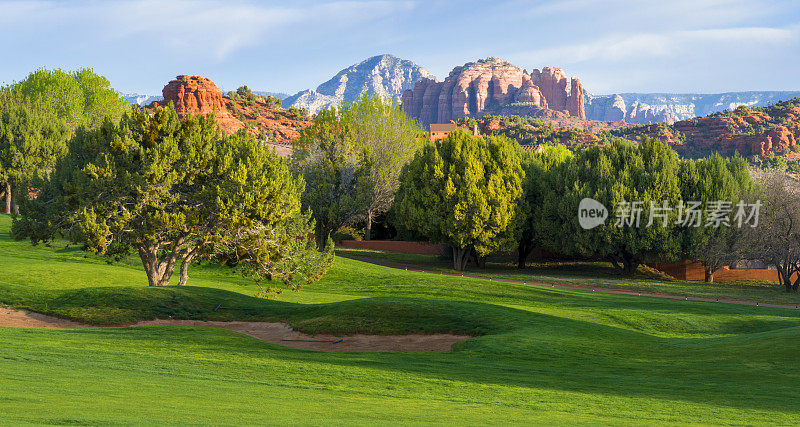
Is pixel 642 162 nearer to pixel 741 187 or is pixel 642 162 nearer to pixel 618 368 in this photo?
pixel 741 187

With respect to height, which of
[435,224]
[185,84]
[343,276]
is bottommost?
[343,276]

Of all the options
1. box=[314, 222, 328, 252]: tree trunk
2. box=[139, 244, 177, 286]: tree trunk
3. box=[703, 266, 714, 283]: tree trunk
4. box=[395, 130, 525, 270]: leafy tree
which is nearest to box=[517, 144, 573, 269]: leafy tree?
box=[395, 130, 525, 270]: leafy tree

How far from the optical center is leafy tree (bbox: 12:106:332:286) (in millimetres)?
23312

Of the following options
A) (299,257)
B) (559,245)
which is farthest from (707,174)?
(299,257)

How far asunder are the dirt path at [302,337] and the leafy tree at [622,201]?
102ft

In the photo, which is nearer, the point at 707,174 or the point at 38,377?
the point at 38,377

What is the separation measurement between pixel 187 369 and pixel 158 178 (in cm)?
1421

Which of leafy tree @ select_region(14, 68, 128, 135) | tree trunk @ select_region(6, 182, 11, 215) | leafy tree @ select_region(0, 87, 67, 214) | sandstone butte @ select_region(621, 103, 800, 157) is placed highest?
sandstone butte @ select_region(621, 103, 800, 157)

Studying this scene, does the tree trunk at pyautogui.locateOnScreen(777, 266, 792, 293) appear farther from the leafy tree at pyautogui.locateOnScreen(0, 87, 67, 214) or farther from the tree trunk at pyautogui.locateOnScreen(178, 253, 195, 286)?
the leafy tree at pyautogui.locateOnScreen(0, 87, 67, 214)

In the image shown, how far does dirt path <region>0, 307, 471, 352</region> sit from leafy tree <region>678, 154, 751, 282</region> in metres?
34.5

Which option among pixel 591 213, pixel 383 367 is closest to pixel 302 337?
pixel 383 367

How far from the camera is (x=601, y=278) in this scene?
154 ft

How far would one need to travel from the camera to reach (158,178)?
77.6 ft

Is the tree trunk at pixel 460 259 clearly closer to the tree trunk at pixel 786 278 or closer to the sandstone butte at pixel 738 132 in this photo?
the tree trunk at pixel 786 278
